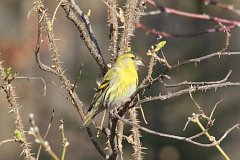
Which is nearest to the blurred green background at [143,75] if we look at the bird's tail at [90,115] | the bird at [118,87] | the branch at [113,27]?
the bird at [118,87]

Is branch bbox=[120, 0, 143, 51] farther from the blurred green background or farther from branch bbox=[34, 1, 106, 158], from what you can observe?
the blurred green background

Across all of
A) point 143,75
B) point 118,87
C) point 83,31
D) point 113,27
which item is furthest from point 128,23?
point 143,75

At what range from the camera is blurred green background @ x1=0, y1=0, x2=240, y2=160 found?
1206 centimetres

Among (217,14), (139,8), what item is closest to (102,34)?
(217,14)

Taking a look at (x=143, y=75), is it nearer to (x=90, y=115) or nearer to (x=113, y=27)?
(x=90, y=115)

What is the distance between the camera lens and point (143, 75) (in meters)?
13.4

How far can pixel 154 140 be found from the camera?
12.5m

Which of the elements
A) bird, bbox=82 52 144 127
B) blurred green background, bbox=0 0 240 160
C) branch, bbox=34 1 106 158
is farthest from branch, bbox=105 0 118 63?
blurred green background, bbox=0 0 240 160

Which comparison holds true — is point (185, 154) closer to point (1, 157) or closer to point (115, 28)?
point (1, 157)

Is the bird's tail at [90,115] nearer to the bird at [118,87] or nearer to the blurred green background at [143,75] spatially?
the bird at [118,87]

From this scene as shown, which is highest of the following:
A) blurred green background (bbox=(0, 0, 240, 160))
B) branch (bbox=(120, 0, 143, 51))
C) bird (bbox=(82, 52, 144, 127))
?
branch (bbox=(120, 0, 143, 51))

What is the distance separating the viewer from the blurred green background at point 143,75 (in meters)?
12.1

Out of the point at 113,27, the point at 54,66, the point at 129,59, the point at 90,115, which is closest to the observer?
the point at 54,66

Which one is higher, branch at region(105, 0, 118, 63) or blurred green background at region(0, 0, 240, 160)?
branch at region(105, 0, 118, 63)
